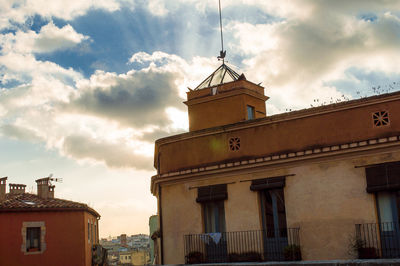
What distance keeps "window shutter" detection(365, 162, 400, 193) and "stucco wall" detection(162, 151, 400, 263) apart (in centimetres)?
20

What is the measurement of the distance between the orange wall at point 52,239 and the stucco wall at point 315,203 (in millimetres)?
14379

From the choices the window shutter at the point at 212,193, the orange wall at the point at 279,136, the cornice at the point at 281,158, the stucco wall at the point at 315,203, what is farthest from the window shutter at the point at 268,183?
the window shutter at the point at 212,193

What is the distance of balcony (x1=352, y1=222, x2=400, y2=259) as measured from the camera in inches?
559

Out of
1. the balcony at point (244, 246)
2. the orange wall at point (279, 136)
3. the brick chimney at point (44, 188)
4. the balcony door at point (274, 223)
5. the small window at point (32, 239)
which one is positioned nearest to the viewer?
the orange wall at point (279, 136)

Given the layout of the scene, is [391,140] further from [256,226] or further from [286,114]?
[256,226]

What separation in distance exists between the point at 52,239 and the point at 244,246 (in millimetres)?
17134

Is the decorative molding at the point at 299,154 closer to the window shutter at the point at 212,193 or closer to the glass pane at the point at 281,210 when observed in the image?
the window shutter at the point at 212,193

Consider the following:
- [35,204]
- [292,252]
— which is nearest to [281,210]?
[292,252]

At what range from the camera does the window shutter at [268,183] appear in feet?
52.7

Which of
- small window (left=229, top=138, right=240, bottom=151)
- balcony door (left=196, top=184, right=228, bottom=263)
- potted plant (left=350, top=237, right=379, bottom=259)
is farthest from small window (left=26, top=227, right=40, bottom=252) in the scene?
potted plant (left=350, top=237, right=379, bottom=259)

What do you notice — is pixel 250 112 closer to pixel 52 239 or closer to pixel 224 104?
pixel 224 104

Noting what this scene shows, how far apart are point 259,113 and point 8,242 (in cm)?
1665

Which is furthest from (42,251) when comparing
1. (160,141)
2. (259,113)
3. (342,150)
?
(342,150)

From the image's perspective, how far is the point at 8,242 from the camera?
1112 inches
